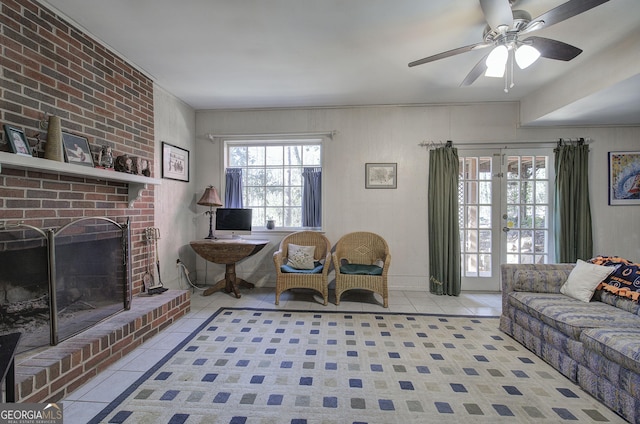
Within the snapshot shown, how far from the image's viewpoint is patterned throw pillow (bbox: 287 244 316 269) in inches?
130

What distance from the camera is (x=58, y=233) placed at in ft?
6.06

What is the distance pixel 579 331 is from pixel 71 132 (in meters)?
3.66

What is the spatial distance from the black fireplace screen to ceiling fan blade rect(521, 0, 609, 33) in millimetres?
3041

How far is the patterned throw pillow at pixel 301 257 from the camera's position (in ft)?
10.8

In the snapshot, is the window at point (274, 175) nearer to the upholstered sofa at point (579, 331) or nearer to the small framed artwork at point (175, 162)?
the small framed artwork at point (175, 162)

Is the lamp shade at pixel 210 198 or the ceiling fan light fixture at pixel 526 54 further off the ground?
the ceiling fan light fixture at pixel 526 54

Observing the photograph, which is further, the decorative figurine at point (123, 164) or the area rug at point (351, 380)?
the decorative figurine at point (123, 164)

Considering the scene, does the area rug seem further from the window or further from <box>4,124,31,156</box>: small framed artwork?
the window

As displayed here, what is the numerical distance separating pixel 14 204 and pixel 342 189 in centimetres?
296

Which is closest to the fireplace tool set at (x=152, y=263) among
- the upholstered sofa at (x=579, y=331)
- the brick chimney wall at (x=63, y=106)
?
the brick chimney wall at (x=63, y=106)

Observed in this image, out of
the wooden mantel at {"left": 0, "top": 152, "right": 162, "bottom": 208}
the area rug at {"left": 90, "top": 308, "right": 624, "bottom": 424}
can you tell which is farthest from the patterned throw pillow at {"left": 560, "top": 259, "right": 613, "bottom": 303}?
the wooden mantel at {"left": 0, "top": 152, "right": 162, "bottom": 208}

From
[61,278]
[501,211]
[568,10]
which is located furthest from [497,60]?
[61,278]

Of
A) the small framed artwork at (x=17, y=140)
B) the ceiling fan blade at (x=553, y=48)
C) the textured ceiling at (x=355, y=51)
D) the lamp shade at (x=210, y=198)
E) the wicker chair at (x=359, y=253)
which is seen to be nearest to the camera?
the small framed artwork at (x=17, y=140)

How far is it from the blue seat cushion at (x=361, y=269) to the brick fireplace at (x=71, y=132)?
67.2 inches
